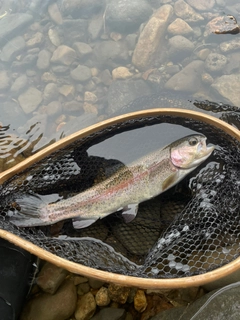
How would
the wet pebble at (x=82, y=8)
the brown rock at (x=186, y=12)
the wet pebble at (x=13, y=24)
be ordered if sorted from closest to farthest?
the brown rock at (x=186, y=12)
the wet pebble at (x=13, y=24)
the wet pebble at (x=82, y=8)

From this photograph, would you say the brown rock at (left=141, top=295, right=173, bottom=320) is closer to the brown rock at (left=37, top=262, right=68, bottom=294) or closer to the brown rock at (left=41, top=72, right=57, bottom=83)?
the brown rock at (left=37, top=262, right=68, bottom=294)

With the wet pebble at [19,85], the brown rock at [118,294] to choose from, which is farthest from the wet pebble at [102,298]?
the wet pebble at [19,85]

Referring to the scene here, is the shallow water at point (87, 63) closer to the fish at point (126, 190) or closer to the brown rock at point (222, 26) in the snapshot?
the brown rock at point (222, 26)

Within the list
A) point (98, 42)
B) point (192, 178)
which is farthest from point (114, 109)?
point (192, 178)

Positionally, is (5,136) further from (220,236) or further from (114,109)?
(220,236)

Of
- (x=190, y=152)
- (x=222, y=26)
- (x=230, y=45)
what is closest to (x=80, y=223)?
(x=190, y=152)

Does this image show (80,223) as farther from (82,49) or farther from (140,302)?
(82,49)

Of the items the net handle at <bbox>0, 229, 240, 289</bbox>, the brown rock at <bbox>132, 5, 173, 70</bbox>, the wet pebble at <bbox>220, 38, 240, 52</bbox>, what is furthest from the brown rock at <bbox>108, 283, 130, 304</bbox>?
the wet pebble at <bbox>220, 38, 240, 52</bbox>
